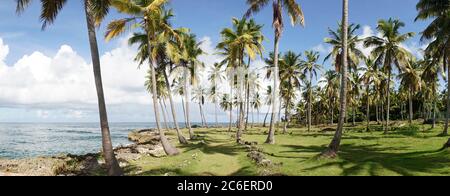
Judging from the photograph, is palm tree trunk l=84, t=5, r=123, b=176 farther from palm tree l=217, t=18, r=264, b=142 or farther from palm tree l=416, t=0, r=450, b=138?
palm tree l=416, t=0, r=450, b=138

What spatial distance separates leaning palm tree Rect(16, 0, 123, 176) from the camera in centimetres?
1450

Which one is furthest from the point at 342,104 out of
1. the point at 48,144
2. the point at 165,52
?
the point at 48,144

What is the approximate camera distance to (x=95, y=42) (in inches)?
584

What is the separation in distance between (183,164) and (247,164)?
3210mm

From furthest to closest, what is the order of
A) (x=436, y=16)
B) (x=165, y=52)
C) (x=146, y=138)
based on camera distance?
(x=146, y=138), (x=165, y=52), (x=436, y=16)

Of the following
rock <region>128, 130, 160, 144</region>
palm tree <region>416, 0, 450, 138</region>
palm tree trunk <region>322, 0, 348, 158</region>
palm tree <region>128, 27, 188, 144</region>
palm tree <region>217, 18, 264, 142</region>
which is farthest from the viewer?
rock <region>128, 130, 160, 144</region>

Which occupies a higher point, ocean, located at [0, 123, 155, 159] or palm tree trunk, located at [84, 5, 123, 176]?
palm tree trunk, located at [84, 5, 123, 176]

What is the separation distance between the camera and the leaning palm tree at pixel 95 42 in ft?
47.6

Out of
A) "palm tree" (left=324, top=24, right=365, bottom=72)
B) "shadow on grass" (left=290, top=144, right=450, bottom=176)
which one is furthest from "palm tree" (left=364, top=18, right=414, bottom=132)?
"shadow on grass" (left=290, top=144, right=450, bottom=176)

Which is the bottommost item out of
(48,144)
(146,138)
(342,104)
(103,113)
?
(48,144)

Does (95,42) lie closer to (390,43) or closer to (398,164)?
(398,164)
